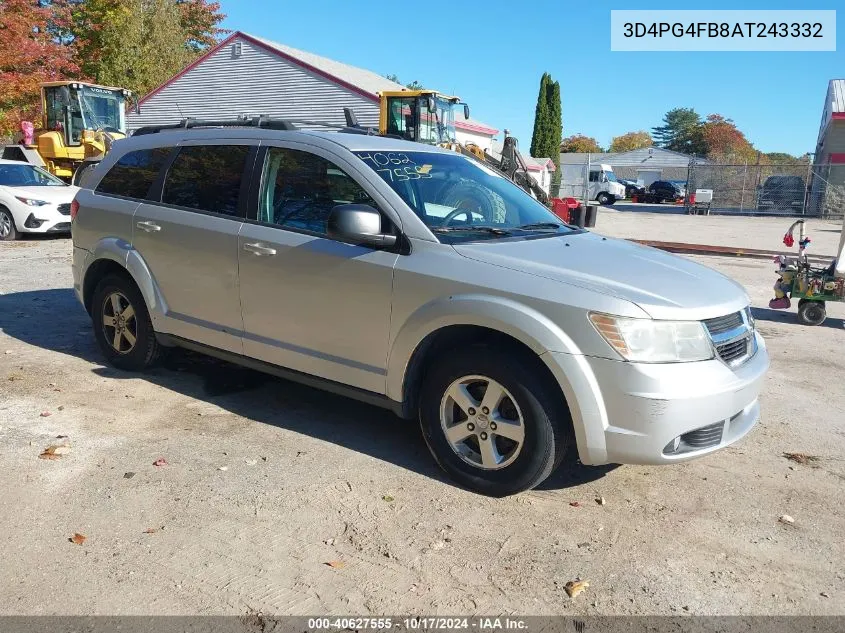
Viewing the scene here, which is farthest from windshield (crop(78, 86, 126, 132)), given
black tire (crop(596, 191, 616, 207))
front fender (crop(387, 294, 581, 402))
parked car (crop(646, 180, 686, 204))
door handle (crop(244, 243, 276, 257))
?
parked car (crop(646, 180, 686, 204))

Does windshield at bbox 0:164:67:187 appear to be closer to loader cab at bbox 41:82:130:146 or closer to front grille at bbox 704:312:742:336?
loader cab at bbox 41:82:130:146

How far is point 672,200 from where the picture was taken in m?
49.2

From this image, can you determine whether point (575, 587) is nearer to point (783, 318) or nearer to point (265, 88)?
point (783, 318)

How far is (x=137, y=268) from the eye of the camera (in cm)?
543

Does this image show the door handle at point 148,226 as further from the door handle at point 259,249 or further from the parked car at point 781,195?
the parked car at point 781,195

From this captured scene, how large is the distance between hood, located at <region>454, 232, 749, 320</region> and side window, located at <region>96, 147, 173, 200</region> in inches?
108

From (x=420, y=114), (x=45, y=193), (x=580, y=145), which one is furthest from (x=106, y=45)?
(x=580, y=145)

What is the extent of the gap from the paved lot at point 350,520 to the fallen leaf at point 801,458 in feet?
0.17

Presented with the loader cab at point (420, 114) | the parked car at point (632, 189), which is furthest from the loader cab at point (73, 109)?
the parked car at point (632, 189)

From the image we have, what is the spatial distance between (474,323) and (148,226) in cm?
284

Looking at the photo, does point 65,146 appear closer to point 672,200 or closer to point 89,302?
point 89,302

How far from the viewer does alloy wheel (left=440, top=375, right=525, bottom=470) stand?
3748mm

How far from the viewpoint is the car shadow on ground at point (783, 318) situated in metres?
8.95

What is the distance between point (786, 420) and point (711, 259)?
35.3 ft
